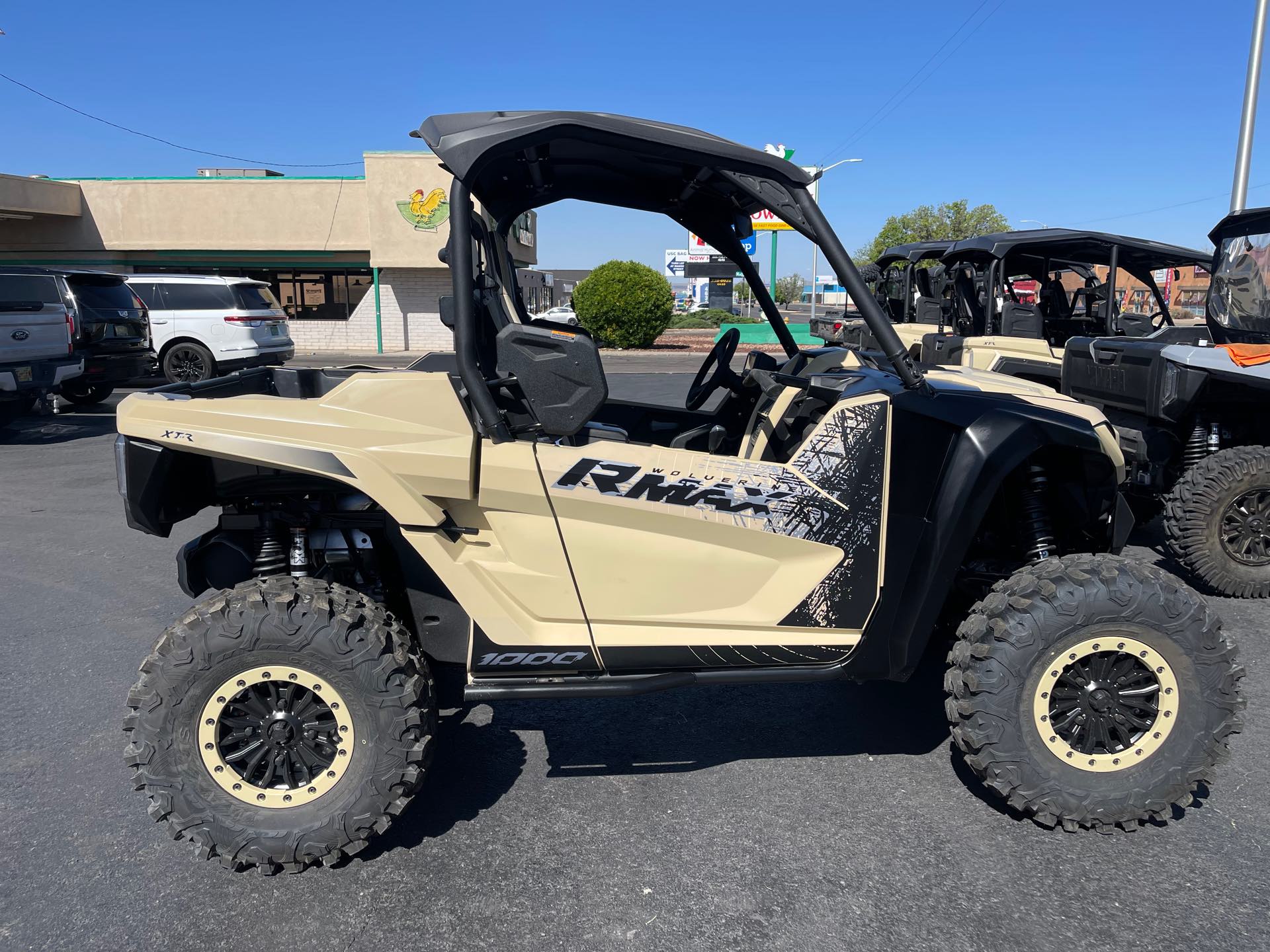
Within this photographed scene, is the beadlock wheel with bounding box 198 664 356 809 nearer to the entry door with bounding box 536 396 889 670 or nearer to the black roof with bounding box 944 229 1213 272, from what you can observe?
the entry door with bounding box 536 396 889 670

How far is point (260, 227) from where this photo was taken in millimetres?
27344

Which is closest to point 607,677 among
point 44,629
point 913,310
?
point 44,629

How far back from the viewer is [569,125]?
2713 millimetres

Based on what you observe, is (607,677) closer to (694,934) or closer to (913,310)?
(694,934)

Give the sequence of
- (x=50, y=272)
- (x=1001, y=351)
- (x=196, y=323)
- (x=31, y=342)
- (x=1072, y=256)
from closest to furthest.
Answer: (x=1001, y=351) → (x=1072, y=256) → (x=31, y=342) → (x=50, y=272) → (x=196, y=323)

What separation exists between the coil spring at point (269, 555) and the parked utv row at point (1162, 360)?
15.3 ft

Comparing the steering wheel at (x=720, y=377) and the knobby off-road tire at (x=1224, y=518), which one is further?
the knobby off-road tire at (x=1224, y=518)

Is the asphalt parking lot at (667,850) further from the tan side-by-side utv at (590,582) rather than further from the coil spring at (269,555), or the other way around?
the coil spring at (269,555)

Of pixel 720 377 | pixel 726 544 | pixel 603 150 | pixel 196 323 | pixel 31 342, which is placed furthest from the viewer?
pixel 196 323

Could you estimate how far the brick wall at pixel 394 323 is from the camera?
2836cm

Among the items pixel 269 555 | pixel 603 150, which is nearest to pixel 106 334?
pixel 269 555

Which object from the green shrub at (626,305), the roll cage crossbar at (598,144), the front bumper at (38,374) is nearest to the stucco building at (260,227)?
the green shrub at (626,305)

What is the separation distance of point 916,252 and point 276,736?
417 inches

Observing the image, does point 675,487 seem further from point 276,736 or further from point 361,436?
point 276,736
